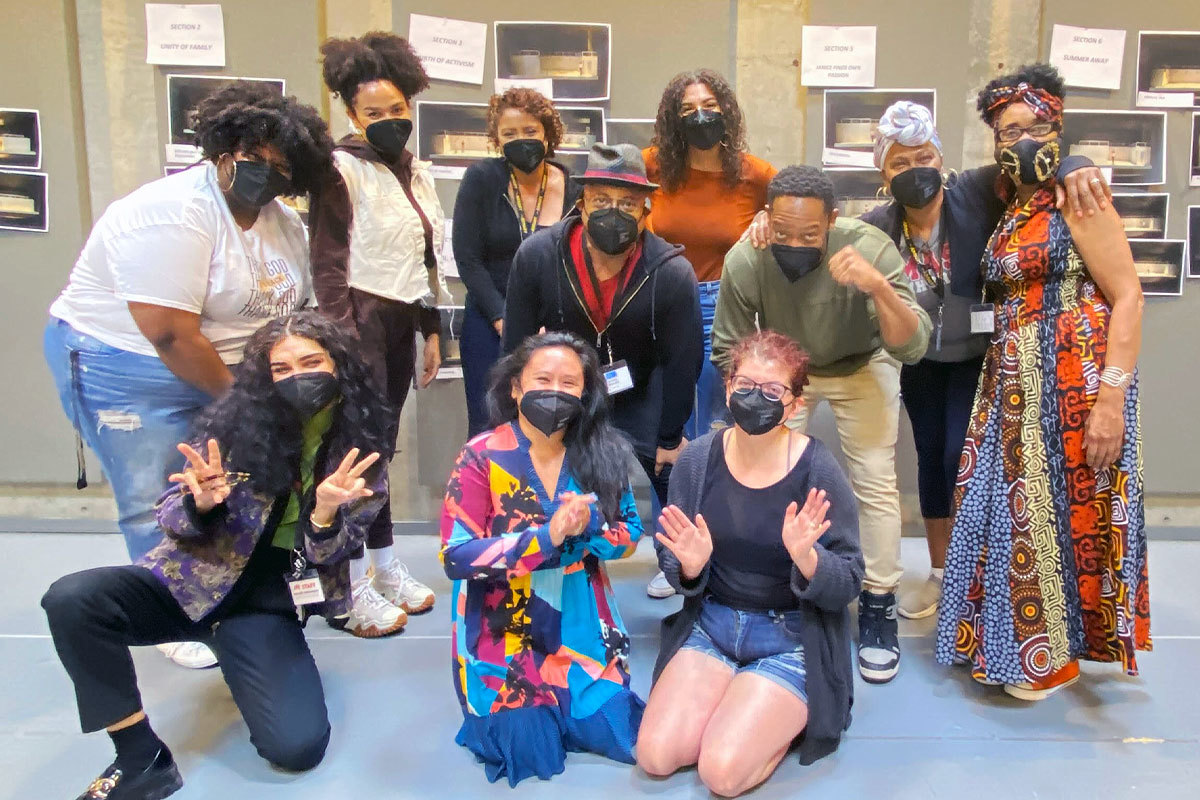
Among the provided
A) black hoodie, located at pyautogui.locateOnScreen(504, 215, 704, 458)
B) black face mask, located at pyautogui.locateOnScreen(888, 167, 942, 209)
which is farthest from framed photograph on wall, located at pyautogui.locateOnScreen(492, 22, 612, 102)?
black face mask, located at pyautogui.locateOnScreen(888, 167, 942, 209)

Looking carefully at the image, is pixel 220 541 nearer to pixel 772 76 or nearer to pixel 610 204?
pixel 610 204

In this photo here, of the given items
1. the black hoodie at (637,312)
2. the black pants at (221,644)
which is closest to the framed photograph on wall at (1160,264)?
the black hoodie at (637,312)

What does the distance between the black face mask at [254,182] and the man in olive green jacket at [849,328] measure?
1.38m

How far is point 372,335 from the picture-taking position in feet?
8.70

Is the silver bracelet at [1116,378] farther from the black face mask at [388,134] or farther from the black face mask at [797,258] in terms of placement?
the black face mask at [388,134]

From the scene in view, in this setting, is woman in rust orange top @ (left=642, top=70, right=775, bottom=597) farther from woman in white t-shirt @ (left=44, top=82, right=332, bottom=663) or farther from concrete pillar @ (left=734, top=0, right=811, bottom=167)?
woman in white t-shirt @ (left=44, top=82, right=332, bottom=663)

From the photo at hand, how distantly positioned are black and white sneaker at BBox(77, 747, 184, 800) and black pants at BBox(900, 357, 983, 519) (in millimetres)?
2425

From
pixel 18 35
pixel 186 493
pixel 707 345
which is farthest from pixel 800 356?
pixel 18 35

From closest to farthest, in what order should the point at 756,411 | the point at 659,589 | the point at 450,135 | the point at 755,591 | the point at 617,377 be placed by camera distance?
the point at 756,411 < the point at 755,591 < the point at 617,377 < the point at 659,589 < the point at 450,135

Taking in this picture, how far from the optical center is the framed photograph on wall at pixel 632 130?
3578 mm

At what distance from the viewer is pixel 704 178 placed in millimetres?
2746

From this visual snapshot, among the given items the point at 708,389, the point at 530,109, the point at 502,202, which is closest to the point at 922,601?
the point at 708,389

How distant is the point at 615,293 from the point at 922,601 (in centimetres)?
164

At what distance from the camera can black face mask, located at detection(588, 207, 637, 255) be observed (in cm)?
231
